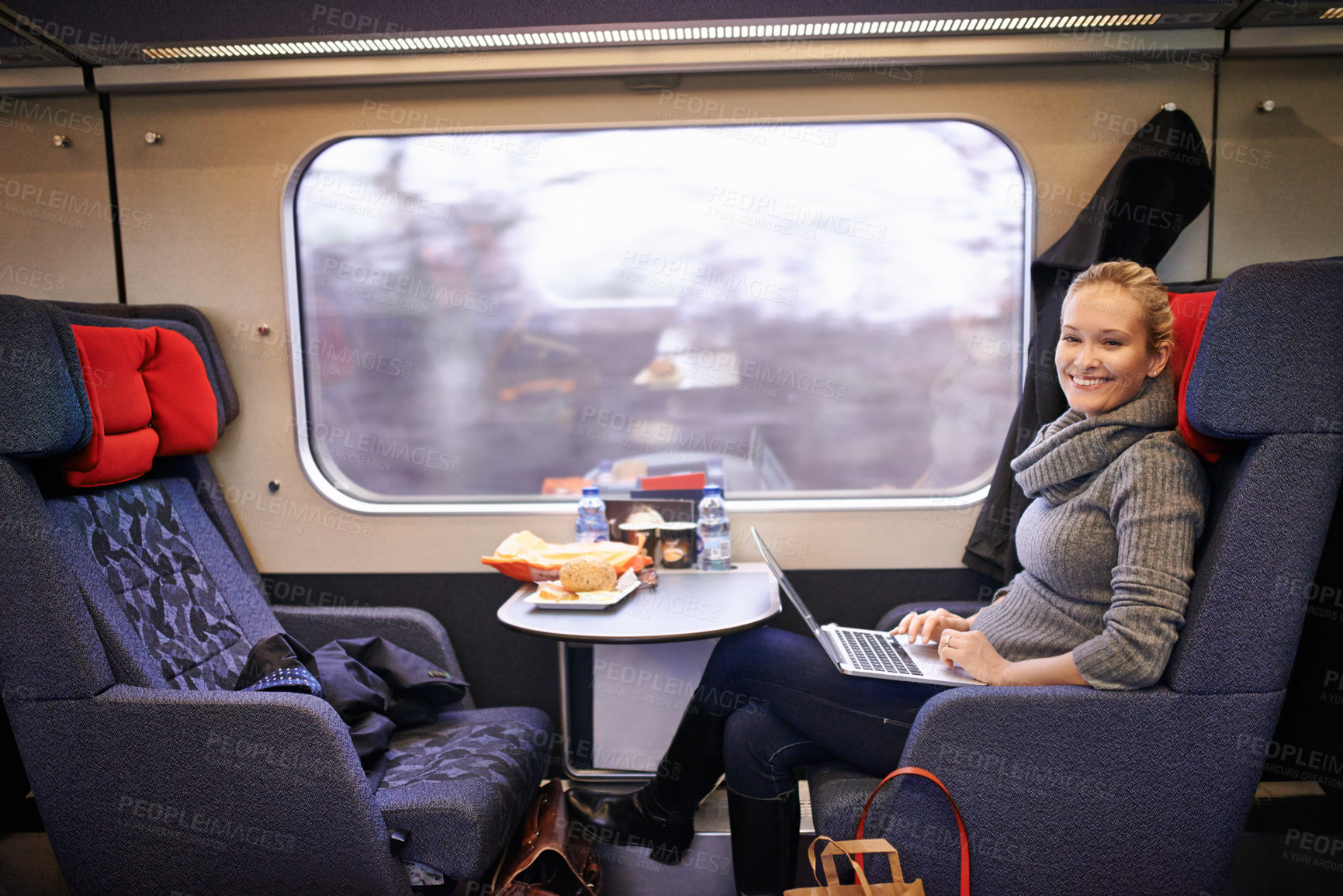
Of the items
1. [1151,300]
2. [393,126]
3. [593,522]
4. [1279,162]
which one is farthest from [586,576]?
[1279,162]

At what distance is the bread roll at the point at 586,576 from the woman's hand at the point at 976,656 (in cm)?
87

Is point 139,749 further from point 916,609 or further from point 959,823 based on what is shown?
point 916,609

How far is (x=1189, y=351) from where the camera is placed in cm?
157

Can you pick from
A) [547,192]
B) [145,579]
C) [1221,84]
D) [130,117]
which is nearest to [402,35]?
[547,192]

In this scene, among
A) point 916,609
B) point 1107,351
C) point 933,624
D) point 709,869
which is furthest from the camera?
point 916,609

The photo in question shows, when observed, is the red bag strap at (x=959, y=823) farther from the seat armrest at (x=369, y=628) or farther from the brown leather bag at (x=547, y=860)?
the seat armrest at (x=369, y=628)

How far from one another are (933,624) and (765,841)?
2.13 feet

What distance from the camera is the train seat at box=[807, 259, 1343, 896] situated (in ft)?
4.61

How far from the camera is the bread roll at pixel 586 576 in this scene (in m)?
2.17

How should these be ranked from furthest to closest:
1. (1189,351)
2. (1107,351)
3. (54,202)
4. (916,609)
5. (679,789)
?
(54,202), (916,609), (679,789), (1107,351), (1189,351)

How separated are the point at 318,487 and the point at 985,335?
2270 mm

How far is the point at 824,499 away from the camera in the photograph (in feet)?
8.99

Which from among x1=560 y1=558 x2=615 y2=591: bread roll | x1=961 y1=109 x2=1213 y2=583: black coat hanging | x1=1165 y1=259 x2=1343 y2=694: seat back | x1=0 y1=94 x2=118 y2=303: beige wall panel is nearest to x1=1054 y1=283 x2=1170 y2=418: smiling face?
x1=1165 y1=259 x2=1343 y2=694: seat back

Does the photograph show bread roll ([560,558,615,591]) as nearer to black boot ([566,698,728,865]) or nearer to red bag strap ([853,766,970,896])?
black boot ([566,698,728,865])
